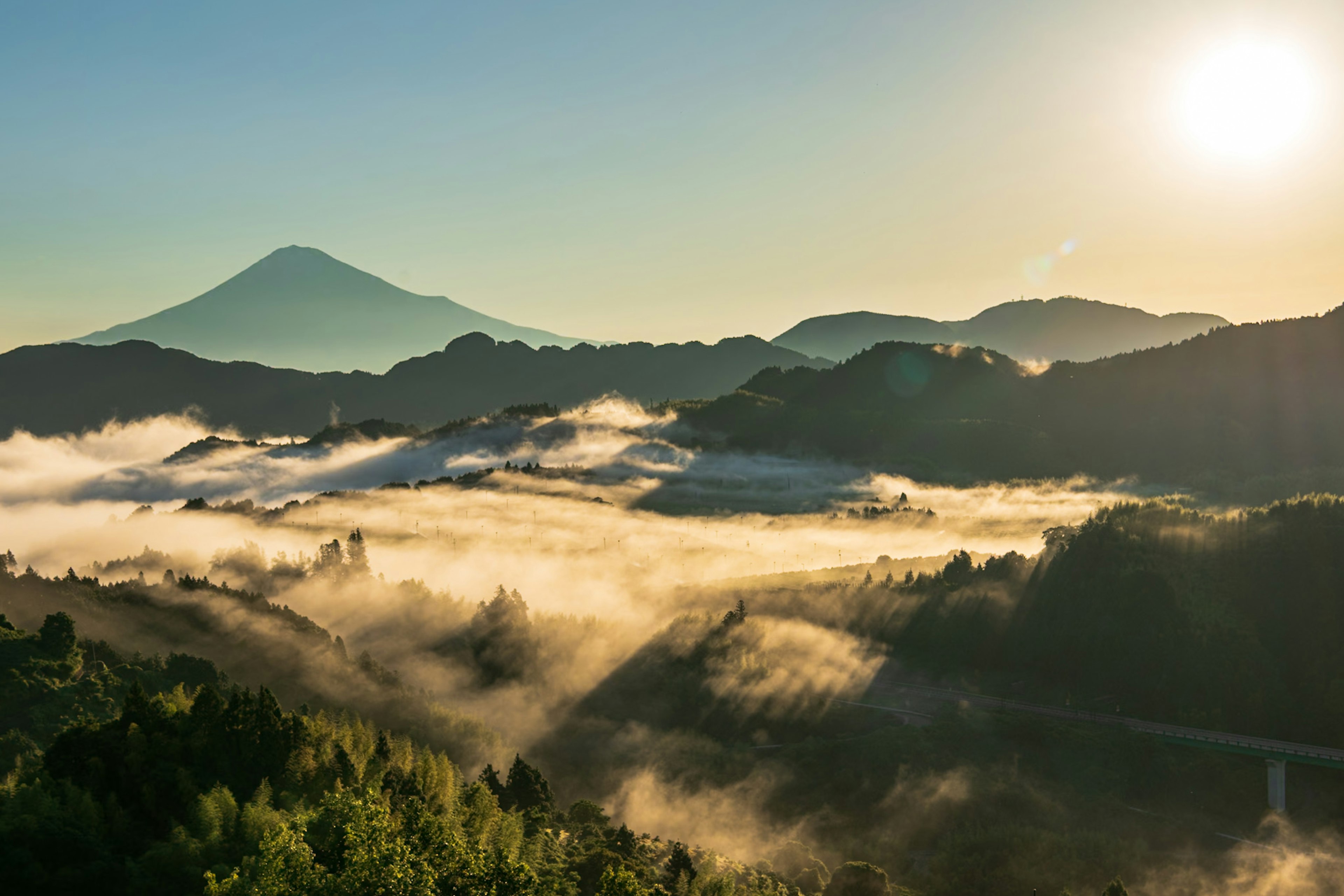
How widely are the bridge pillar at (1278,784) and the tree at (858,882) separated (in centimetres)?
6903

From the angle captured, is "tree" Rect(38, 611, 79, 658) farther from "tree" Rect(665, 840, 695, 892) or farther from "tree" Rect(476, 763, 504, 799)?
"tree" Rect(665, 840, 695, 892)

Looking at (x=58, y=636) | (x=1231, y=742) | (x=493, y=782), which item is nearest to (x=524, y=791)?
(x=493, y=782)

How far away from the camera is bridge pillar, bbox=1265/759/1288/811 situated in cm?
15175

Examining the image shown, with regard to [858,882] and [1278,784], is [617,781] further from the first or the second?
[1278,784]

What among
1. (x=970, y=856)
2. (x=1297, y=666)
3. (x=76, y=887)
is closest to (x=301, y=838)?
(x=76, y=887)

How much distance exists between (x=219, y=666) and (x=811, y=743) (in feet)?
383

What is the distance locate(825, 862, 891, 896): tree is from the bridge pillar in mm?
69028

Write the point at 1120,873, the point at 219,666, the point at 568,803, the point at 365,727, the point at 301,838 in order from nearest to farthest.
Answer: the point at 301,838
the point at 1120,873
the point at 365,727
the point at 568,803
the point at 219,666

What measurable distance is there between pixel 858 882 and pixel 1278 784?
76.8m

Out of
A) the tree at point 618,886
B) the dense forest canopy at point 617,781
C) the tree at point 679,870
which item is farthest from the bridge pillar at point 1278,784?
the tree at point 618,886

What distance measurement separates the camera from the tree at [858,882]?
123 m

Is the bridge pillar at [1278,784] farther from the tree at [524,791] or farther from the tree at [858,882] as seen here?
the tree at [524,791]

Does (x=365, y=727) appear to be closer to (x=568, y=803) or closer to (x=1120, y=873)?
(x=568, y=803)

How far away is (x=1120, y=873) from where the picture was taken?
135 meters
